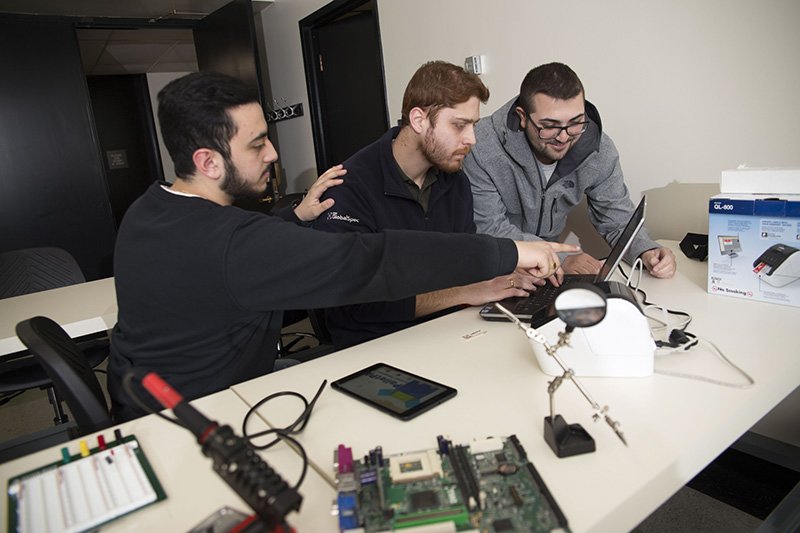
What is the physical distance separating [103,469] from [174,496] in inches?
5.5

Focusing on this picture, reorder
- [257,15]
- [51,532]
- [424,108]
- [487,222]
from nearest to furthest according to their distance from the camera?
[51,532] < [424,108] < [487,222] < [257,15]

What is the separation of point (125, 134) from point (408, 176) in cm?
654

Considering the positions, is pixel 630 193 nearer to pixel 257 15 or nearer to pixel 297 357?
pixel 297 357

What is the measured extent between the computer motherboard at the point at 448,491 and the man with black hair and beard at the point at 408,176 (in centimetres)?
77

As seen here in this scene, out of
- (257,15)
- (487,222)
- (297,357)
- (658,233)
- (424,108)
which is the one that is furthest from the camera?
(257,15)

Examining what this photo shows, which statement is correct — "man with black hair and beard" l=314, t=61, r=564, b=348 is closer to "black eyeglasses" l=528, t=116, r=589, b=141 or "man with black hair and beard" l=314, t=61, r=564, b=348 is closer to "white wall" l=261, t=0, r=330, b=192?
"black eyeglasses" l=528, t=116, r=589, b=141

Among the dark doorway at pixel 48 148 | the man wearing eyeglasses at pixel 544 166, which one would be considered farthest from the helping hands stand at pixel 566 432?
the dark doorway at pixel 48 148

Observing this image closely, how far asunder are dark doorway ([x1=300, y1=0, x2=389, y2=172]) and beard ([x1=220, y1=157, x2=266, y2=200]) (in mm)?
2569

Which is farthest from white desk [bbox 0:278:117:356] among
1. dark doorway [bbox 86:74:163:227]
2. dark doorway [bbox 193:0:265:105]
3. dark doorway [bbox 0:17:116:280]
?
dark doorway [bbox 86:74:163:227]

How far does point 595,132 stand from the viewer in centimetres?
184

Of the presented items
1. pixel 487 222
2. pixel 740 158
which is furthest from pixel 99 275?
pixel 740 158

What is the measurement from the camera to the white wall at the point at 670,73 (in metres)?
1.82

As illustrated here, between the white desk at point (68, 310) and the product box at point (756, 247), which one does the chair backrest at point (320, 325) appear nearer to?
the white desk at point (68, 310)

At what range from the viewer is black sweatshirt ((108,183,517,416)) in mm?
1022
